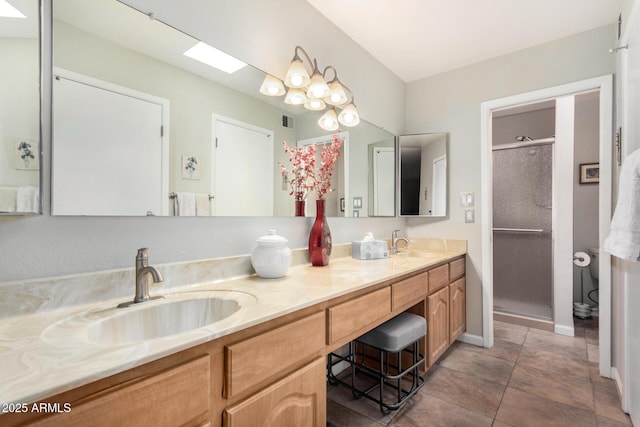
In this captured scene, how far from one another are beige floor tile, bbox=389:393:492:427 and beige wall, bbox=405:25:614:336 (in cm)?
105

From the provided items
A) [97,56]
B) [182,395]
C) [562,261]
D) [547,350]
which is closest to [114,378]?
[182,395]

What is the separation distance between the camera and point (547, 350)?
2.43 metres

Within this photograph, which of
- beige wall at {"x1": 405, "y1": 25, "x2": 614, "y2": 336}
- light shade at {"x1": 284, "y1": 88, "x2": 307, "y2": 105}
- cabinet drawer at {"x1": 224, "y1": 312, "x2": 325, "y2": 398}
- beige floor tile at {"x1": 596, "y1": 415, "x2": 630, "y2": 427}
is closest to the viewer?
cabinet drawer at {"x1": 224, "y1": 312, "x2": 325, "y2": 398}

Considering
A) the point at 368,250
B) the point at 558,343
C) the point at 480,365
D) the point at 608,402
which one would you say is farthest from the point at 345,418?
the point at 558,343

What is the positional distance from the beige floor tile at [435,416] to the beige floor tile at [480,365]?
48cm

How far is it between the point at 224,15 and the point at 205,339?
4.60ft

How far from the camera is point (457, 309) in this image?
2412mm

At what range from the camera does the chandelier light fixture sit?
1.63 m

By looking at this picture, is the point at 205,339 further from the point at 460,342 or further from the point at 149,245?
the point at 460,342

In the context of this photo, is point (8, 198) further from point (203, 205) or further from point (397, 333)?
point (397, 333)

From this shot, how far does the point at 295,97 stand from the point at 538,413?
2204 mm

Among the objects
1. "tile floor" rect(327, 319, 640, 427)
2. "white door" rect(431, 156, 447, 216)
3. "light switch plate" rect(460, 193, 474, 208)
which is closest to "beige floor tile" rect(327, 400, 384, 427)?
"tile floor" rect(327, 319, 640, 427)

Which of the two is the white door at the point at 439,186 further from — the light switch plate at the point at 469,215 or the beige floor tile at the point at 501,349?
the beige floor tile at the point at 501,349

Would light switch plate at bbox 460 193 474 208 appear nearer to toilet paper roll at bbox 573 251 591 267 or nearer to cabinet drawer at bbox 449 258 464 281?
cabinet drawer at bbox 449 258 464 281
